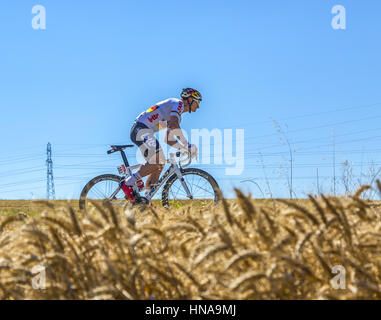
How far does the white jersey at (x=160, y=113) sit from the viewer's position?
9977 millimetres

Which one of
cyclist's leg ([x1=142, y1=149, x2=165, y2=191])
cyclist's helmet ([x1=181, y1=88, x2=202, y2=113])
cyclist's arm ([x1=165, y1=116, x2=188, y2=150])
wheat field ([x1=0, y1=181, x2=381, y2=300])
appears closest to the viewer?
wheat field ([x1=0, y1=181, x2=381, y2=300])

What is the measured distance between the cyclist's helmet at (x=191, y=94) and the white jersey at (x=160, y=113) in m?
0.39

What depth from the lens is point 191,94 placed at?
10.4 metres

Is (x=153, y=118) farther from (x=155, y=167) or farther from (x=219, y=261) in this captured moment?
(x=219, y=261)

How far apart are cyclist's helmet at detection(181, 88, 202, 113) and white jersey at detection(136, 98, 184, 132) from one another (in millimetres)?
392

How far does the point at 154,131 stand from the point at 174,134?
51 centimetres

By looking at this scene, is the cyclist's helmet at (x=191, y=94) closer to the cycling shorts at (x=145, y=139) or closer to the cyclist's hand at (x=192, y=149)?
the cyclist's hand at (x=192, y=149)

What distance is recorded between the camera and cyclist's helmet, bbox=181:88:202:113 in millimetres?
10375

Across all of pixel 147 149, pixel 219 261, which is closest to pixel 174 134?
pixel 147 149

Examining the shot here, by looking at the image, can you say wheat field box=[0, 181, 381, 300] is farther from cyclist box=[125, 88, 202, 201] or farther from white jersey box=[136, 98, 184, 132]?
white jersey box=[136, 98, 184, 132]

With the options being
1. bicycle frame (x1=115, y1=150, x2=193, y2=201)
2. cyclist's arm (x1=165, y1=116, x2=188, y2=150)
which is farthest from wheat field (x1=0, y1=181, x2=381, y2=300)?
bicycle frame (x1=115, y1=150, x2=193, y2=201)

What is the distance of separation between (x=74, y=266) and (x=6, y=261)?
46 cm
